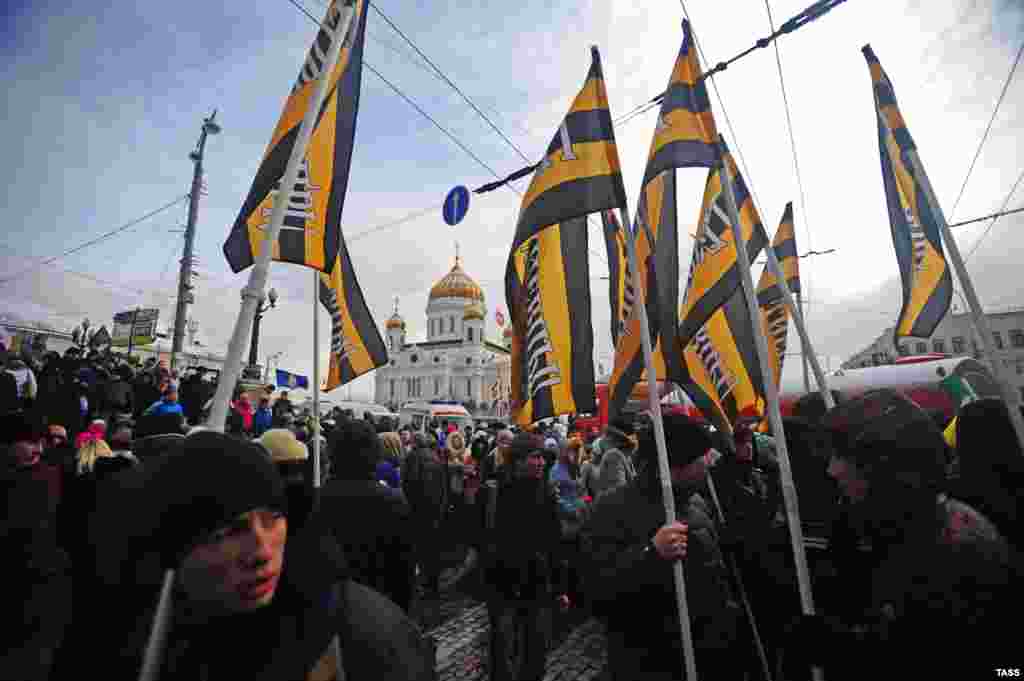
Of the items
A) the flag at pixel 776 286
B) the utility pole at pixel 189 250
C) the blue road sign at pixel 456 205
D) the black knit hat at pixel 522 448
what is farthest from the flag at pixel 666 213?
the utility pole at pixel 189 250

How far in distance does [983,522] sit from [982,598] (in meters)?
0.26

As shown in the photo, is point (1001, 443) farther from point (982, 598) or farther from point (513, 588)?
point (513, 588)

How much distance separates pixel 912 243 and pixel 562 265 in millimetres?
3610

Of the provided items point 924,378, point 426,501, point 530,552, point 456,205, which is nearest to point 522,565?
point 530,552

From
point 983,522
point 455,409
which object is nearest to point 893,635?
point 983,522

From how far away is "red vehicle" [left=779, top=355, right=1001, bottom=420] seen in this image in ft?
35.6

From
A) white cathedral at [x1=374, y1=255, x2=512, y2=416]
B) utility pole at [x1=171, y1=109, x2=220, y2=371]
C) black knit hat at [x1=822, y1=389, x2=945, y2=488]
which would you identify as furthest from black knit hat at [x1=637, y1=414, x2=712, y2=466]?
white cathedral at [x1=374, y1=255, x2=512, y2=416]

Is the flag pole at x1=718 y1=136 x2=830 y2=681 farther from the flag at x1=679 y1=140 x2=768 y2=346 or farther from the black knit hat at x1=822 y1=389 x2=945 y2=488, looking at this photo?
the black knit hat at x1=822 y1=389 x2=945 y2=488

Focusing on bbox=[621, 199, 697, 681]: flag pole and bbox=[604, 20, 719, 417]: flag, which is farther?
bbox=[604, 20, 719, 417]: flag

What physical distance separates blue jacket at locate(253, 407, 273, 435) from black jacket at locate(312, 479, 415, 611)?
7293 millimetres

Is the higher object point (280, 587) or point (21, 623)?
point (280, 587)

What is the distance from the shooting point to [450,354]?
233ft

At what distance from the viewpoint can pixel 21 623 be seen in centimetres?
251

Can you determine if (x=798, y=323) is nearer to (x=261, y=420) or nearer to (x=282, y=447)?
(x=282, y=447)
